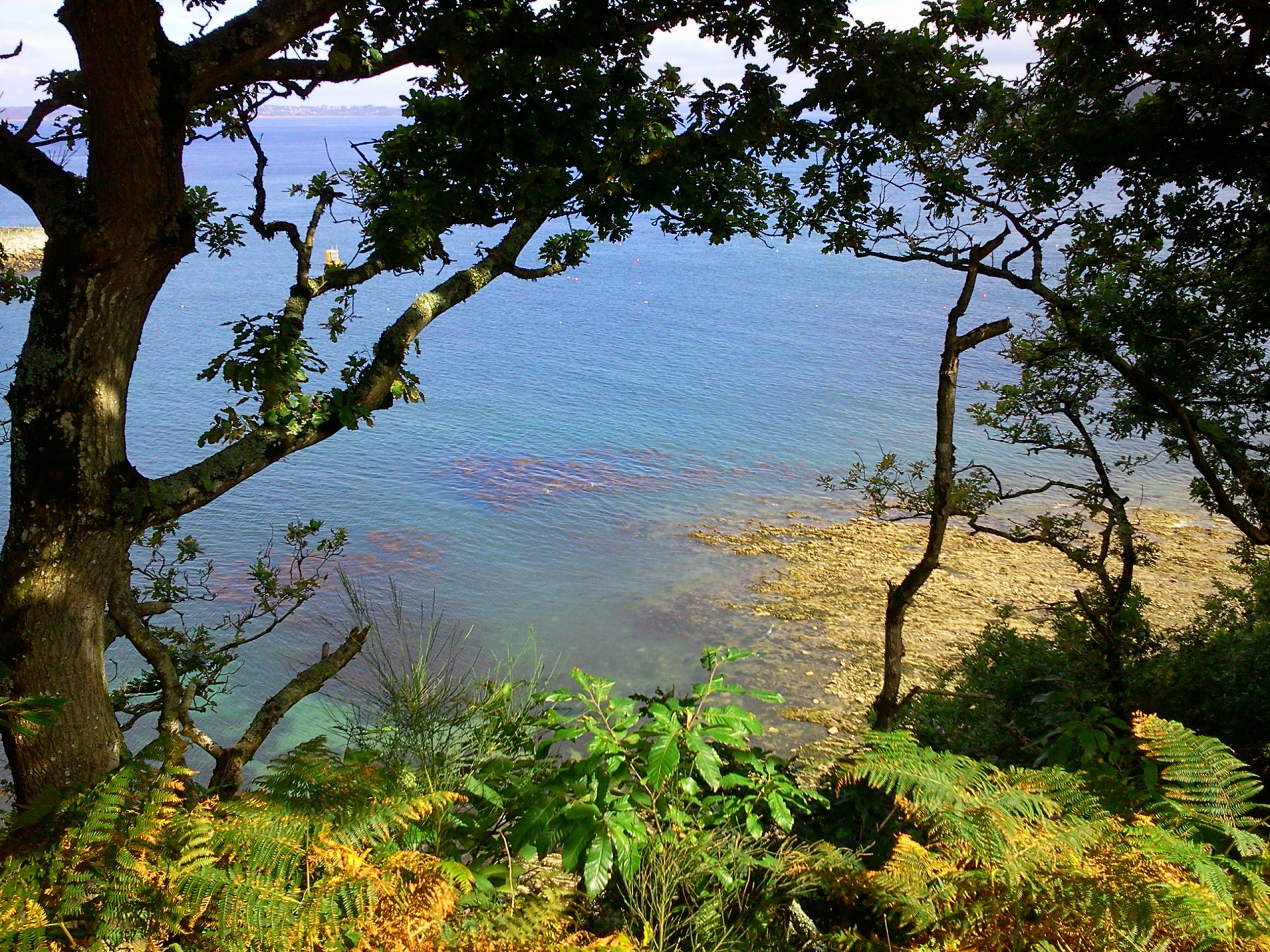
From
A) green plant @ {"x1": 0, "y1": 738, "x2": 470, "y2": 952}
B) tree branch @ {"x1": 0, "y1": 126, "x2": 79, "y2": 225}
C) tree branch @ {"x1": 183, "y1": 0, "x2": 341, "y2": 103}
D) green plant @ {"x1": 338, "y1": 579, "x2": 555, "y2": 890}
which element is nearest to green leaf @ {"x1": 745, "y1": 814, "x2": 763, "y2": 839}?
green plant @ {"x1": 338, "y1": 579, "x2": 555, "y2": 890}

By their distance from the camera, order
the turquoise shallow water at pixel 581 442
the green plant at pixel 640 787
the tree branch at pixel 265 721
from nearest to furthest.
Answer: the green plant at pixel 640 787, the tree branch at pixel 265 721, the turquoise shallow water at pixel 581 442

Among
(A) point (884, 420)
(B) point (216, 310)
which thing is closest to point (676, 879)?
(A) point (884, 420)

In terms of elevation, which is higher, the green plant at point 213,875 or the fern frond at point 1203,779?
the fern frond at point 1203,779

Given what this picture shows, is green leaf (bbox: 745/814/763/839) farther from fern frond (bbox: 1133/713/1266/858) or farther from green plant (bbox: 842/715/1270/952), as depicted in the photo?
fern frond (bbox: 1133/713/1266/858)

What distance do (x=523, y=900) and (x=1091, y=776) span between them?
84.7 inches

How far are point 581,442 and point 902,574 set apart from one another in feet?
23.5

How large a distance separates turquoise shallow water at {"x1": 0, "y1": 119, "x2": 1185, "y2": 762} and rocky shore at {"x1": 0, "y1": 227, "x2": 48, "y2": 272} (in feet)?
4.49

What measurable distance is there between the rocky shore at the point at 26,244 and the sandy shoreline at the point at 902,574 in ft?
60.5

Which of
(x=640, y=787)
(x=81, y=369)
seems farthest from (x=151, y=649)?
(x=640, y=787)

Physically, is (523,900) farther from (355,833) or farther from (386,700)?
(386,700)

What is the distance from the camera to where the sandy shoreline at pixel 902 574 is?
388 inches

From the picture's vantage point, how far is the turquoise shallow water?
1129 cm

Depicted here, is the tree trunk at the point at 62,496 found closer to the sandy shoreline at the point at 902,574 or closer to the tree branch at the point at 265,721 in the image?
the tree branch at the point at 265,721

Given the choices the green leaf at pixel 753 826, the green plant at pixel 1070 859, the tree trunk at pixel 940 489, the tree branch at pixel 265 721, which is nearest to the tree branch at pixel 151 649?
the tree branch at pixel 265 721
